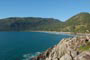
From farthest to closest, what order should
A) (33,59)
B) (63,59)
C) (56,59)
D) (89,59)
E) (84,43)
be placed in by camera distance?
(33,59)
(84,43)
(56,59)
(63,59)
(89,59)

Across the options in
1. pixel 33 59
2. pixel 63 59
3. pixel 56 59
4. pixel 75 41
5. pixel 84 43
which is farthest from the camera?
pixel 33 59

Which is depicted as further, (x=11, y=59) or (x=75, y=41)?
(x=11, y=59)

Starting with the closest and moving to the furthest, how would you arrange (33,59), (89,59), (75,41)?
(89,59) → (75,41) → (33,59)

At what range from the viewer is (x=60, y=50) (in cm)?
5750

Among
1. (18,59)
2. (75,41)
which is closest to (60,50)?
(75,41)

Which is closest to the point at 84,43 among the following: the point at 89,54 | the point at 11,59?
the point at 89,54

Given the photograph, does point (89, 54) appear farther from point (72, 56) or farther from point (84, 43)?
point (84, 43)

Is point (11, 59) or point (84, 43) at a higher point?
point (84, 43)

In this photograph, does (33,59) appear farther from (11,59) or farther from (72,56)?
(72,56)

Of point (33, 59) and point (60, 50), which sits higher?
point (60, 50)

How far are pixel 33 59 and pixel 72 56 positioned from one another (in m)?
25.6

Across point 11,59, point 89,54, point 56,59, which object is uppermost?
point 89,54

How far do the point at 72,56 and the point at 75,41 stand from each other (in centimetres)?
1718

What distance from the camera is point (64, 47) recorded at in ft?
191
